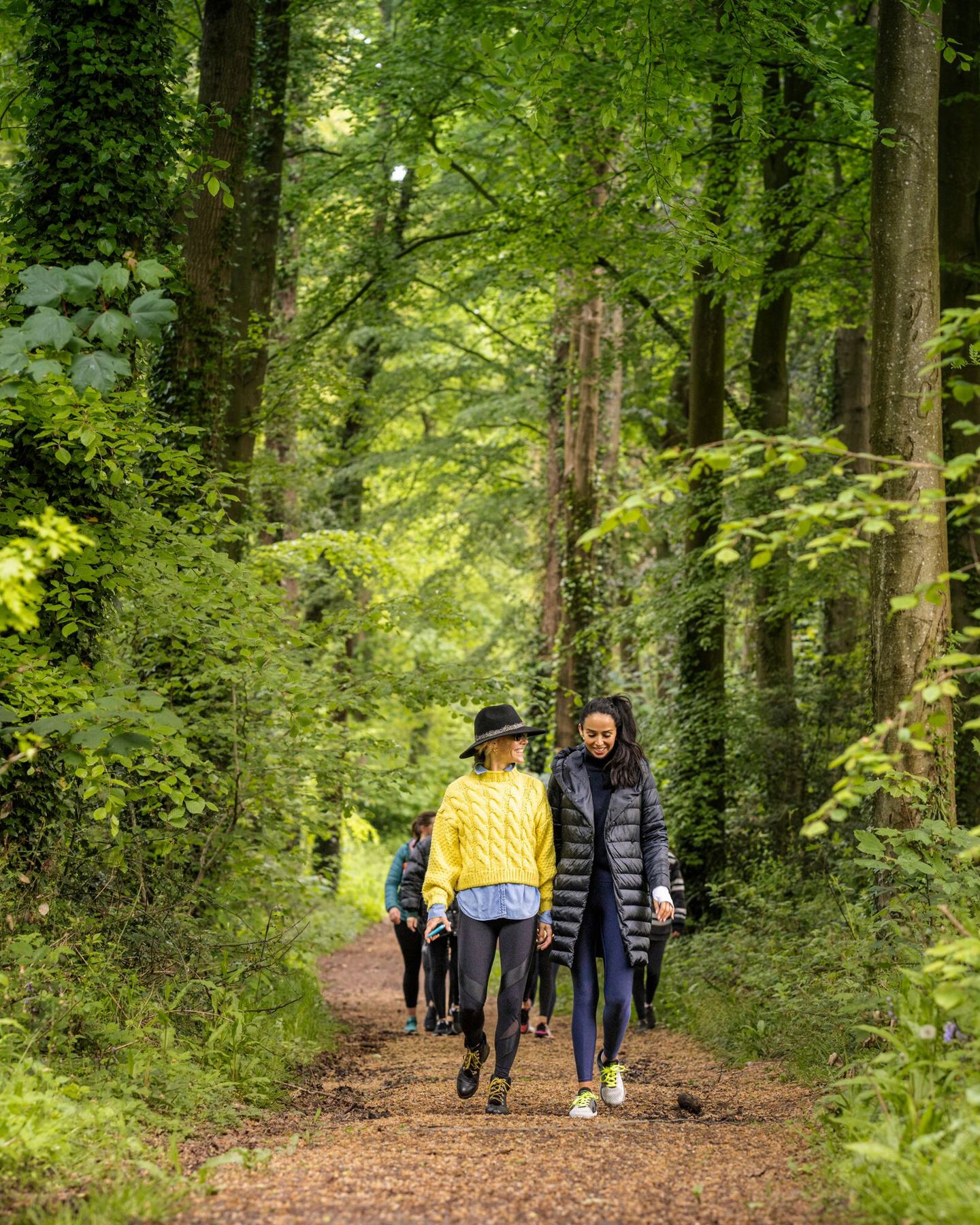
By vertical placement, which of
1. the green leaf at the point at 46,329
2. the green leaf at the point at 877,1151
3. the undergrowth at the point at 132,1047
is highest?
the green leaf at the point at 46,329

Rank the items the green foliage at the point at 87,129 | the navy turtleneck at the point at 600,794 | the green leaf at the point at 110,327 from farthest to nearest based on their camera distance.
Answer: the green foliage at the point at 87,129 < the navy turtleneck at the point at 600,794 < the green leaf at the point at 110,327

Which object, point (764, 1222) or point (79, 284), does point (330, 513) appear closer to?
point (79, 284)

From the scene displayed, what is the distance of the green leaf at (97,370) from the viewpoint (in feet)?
14.1

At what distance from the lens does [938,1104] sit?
361 centimetres

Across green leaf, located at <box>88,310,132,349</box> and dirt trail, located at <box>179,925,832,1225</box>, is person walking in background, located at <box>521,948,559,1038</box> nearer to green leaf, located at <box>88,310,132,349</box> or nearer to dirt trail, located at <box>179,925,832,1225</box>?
dirt trail, located at <box>179,925,832,1225</box>

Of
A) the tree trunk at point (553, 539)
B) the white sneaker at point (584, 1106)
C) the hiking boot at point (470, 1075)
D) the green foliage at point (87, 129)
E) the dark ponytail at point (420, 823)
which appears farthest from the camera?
the tree trunk at point (553, 539)

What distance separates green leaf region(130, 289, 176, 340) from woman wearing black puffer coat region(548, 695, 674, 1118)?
9.47 feet

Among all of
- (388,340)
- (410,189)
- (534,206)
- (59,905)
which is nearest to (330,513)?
(388,340)

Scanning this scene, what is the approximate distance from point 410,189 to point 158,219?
9226 millimetres

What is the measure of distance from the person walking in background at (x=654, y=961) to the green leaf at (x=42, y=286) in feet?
21.8

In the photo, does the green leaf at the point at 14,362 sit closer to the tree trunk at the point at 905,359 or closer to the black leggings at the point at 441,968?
the tree trunk at the point at 905,359

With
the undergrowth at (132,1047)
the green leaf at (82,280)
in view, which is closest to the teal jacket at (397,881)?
the undergrowth at (132,1047)

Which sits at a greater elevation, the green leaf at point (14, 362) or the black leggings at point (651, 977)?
the green leaf at point (14, 362)

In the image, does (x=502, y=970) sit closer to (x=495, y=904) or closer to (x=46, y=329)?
(x=495, y=904)
